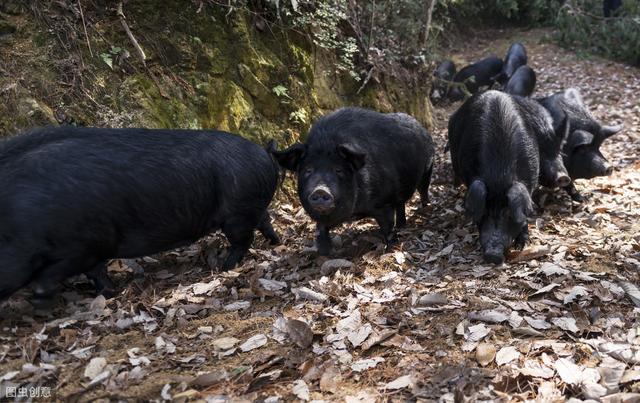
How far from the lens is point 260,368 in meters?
3.69

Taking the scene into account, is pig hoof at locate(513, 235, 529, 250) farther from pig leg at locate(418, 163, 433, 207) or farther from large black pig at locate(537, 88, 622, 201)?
large black pig at locate(537, 88, 622, 201)

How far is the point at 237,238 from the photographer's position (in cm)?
545

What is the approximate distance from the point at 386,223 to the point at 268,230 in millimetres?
1208

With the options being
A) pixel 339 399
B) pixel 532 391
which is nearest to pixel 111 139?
pixel 339 399

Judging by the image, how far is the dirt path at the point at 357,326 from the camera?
350cm

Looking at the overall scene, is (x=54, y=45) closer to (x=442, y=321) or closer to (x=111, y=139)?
(x=111, y=139)

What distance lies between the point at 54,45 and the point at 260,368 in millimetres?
4356

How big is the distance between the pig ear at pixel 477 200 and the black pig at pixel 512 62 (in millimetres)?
9023

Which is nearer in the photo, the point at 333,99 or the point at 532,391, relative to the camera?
the point at 532,391

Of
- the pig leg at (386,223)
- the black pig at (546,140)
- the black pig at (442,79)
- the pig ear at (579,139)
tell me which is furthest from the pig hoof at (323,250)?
the black pig at (442,79)

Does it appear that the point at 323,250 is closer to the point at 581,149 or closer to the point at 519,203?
the point at 519,203

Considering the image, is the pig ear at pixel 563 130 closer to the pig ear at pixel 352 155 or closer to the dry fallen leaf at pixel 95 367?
the pig ear at pixel 352 155

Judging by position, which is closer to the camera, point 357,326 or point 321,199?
point 357,326

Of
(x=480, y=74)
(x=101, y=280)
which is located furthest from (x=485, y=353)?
(x=480, y=74)
